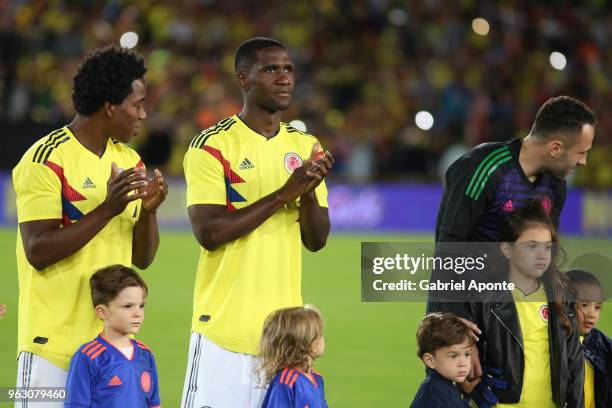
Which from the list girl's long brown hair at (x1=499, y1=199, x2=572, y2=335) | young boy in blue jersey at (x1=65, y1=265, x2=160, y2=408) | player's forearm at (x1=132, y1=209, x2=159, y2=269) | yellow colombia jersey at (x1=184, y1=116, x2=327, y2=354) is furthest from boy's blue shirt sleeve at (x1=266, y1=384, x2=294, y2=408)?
girl's long brown hair at (x1=499, y1=199, x2=572, y2=335)

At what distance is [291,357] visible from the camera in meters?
4.89

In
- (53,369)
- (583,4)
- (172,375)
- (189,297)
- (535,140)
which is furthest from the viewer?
(583,4)

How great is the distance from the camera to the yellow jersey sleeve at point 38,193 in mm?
4738

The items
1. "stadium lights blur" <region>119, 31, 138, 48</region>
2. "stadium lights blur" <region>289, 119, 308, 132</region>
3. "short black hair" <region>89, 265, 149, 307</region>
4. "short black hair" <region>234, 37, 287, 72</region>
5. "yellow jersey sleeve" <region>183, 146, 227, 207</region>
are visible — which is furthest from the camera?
"stadium lights blur" <region>119, 31, 138, 48</region>

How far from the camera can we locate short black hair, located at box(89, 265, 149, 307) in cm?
476

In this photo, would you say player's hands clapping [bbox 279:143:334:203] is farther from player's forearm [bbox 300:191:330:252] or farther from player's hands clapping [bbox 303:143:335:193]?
player's forearm [bbox 300:191:330:252]

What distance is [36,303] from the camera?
4777 millimetres

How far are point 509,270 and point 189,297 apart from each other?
8584mm

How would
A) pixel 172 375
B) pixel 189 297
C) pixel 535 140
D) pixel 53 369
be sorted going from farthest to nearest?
pixel 189 297 → pixel 172 375 → pixel 535 140 → pixel 53 369

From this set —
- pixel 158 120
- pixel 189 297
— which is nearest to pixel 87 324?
pixel 189 297

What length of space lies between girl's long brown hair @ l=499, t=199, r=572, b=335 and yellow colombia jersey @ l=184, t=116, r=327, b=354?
3.58 ft

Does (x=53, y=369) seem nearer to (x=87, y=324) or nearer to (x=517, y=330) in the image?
(x=87, y=324)

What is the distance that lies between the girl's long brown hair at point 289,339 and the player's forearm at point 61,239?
93cm

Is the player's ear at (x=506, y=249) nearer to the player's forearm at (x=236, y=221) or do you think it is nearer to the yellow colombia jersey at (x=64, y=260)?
the player's forearm at (x=236, y=221)
